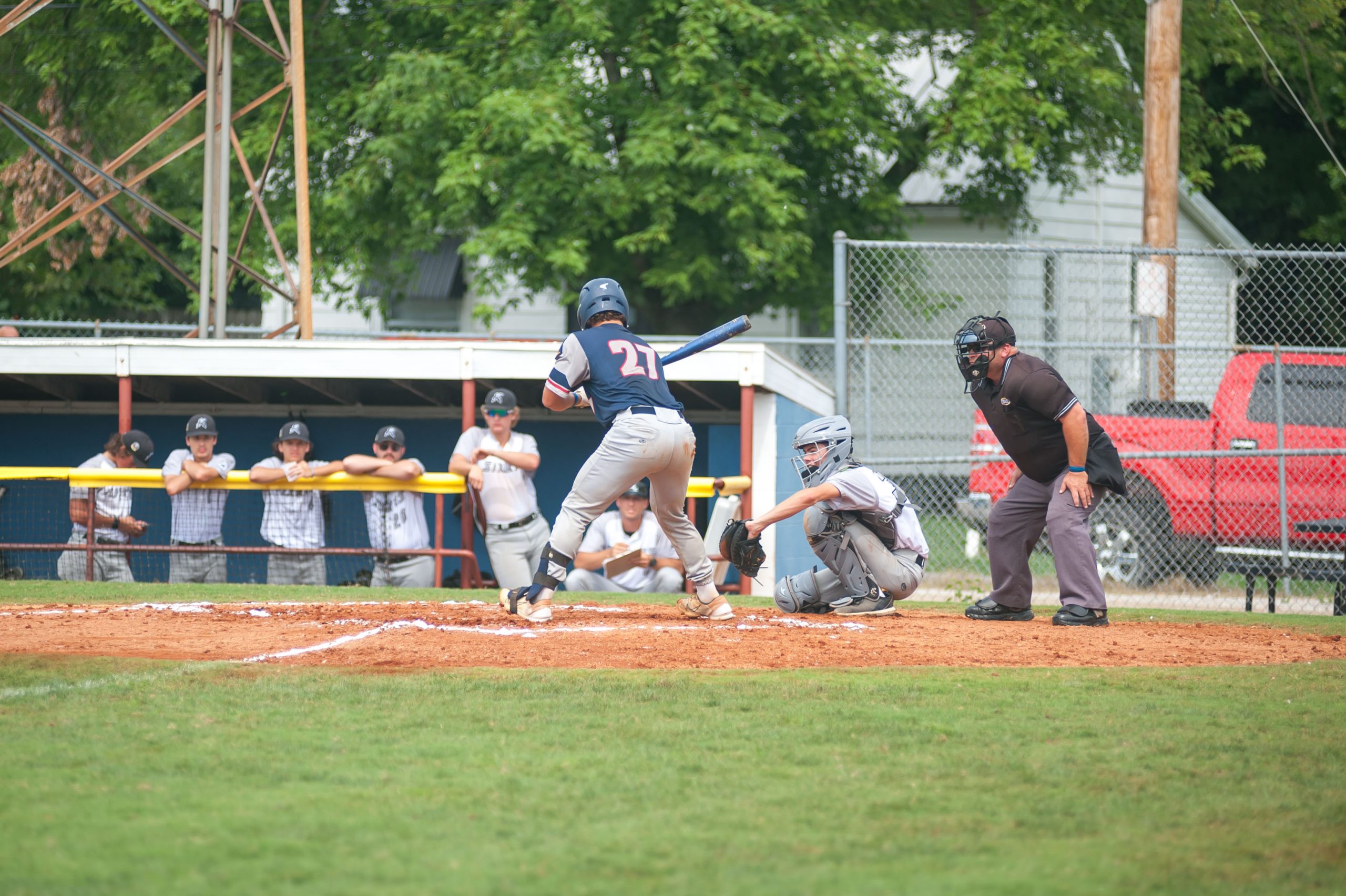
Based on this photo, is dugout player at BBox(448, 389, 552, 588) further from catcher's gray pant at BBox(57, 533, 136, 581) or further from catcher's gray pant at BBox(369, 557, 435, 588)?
catcher's gray pant at BBox(57, 533, 136, 581)

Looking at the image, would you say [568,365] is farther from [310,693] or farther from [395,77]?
[395,77]

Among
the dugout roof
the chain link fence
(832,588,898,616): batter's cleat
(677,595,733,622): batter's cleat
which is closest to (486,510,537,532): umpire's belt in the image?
the dugout roof

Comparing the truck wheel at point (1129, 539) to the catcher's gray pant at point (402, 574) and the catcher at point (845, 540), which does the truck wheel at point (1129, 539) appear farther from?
the catcher's gray pant at point (402, 574)

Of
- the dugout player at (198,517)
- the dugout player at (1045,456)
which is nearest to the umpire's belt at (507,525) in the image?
the dugout player at (198,517)

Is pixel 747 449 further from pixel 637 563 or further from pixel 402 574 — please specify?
pixel 402 574

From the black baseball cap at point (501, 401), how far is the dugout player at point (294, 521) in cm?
124

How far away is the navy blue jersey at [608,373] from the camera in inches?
279

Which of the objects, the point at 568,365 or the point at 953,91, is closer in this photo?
the point at 568,365

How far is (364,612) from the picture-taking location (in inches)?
304

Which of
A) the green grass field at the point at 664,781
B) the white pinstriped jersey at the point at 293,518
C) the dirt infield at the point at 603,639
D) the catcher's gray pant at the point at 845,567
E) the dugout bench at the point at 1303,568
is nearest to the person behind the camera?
the green grass field at the point at 664,781

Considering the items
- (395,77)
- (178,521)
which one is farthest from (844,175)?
(178,521)

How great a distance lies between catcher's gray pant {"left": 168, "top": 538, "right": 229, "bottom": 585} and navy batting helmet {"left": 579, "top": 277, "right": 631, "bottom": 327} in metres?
4.66

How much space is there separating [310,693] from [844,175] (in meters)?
14.6

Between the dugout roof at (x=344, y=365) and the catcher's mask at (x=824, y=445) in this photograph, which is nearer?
the catcher's mask at (x=824, y=445)
